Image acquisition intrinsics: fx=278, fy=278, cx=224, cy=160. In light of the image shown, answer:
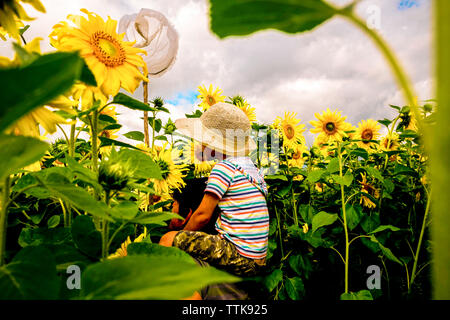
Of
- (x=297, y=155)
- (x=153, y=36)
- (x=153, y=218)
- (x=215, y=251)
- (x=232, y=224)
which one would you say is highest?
(x=153, y=36)

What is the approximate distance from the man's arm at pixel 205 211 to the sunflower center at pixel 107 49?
1.05m

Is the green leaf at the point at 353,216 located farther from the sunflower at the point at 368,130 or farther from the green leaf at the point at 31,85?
the green leaf at the point at 31,85

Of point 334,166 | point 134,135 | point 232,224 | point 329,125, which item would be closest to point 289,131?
point 329,125

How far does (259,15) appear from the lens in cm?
22

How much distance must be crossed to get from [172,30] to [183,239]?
1.49 m

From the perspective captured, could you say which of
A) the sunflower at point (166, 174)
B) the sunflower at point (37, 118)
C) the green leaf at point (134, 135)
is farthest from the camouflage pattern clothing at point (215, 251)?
the sunflower at point (37, 118)

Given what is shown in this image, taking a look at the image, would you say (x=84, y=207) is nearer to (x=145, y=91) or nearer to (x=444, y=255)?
(x=444, y=255)

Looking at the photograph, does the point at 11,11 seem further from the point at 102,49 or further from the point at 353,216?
the point at 353,216

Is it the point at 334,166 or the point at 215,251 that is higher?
the point at 334,166

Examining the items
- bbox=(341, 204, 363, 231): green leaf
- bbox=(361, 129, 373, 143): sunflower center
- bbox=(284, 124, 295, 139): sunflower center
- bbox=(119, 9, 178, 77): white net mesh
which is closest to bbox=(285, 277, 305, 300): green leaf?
bbox=(341, 204, 363, 231): green leaf

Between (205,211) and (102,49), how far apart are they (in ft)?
3.71

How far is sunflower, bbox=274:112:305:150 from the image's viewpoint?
2402 mm

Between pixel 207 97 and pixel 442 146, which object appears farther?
pixel 207 97
